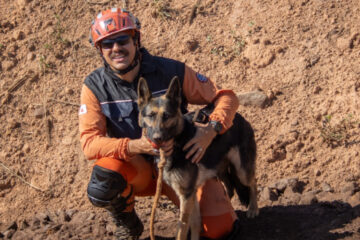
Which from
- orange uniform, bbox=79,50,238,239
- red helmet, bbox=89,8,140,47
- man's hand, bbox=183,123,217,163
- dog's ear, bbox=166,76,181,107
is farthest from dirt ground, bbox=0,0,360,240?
red helmet, bbox=89,8,140,47

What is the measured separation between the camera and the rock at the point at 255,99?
19.0 feet

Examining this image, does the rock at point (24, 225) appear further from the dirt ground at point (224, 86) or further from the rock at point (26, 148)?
the rock at point (26, 148)

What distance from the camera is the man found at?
153 inches

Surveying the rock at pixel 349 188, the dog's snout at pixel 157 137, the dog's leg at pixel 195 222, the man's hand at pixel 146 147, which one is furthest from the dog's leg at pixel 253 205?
the dog's snout at pixel 157 137

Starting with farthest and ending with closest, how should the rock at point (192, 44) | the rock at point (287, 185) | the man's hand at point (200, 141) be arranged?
1. the rock at point (192, 44)
2. the rock at point (287, 185)
3. the man's hand at point (200, 141)

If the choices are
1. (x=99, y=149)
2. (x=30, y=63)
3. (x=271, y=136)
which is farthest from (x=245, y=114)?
(x=30, y=63)

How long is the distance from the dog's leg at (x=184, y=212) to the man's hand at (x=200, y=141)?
0.35 meters

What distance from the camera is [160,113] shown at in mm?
3523

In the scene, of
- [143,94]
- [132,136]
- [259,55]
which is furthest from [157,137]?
[259,55]

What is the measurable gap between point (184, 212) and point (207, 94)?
3.62 ft

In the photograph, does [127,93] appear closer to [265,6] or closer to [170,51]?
[170,51]

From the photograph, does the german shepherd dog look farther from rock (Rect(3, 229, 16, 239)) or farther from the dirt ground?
rock (Rect(3, 229, 16, 239))

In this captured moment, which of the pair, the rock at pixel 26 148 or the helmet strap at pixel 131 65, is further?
the rock at pixel 26 148

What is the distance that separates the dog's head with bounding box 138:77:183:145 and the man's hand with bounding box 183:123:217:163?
173mm
